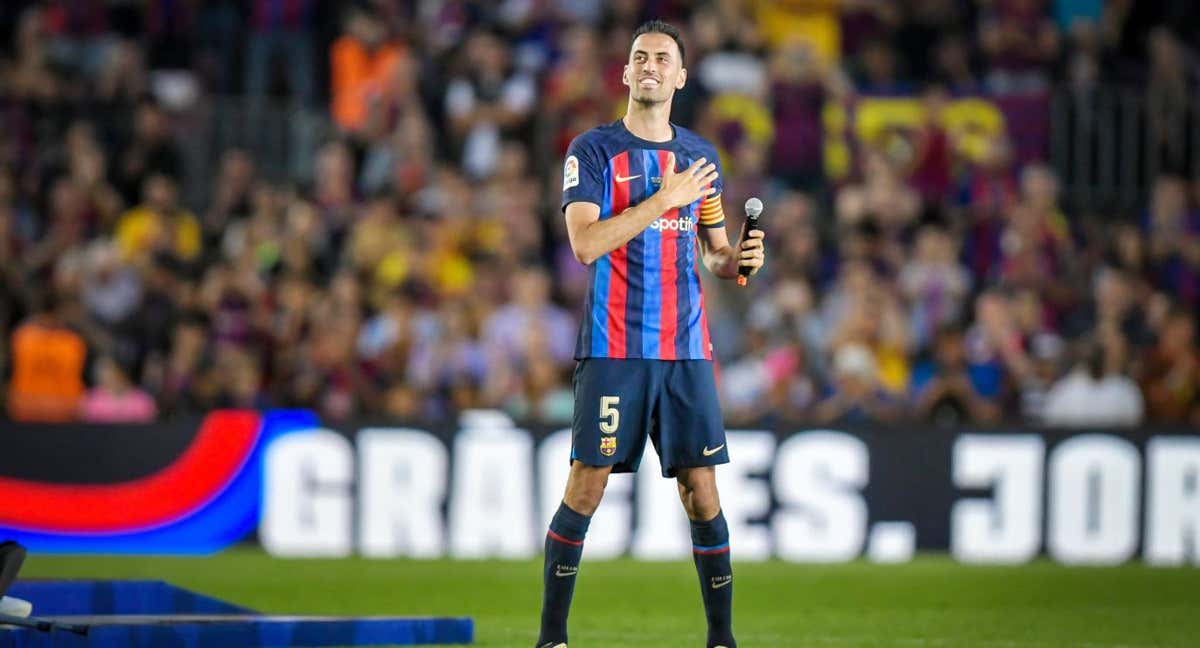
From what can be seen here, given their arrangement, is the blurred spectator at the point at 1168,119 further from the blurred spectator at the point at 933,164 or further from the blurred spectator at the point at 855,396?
the blurred spectator at the point at 855,396

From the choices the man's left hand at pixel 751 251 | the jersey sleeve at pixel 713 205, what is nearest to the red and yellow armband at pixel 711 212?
the jersey sleeve at pixel 713 205

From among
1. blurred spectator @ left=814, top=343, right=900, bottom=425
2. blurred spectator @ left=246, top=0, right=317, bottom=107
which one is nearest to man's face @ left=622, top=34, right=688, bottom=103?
blurred spectator @ left=814, top=343, right=900, bottom=425

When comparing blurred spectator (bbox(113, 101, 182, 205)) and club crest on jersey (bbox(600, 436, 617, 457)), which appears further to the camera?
blurred spectator (bbox(113, 101, 182, 205))

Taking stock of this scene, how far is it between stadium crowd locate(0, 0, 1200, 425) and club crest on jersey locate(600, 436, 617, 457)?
23.4 ft

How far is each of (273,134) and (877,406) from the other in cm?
634

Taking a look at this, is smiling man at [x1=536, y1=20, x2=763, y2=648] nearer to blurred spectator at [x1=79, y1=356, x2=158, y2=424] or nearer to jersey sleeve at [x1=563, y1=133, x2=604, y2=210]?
jersey sleeve at [x1=563, y1=133, x2=604, y2=210]

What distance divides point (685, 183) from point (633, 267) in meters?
0.36

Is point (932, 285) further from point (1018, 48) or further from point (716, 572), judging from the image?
point (716, 572)

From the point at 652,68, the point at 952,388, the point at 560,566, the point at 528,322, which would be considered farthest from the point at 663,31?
the point at 528,322

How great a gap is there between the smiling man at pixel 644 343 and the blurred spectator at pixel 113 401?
8330 millimetres

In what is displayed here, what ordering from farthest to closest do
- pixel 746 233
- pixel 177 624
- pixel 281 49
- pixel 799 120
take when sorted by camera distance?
pixel 281 49 → pixel 799 120 → pixel 177 624 → pixel 746 233

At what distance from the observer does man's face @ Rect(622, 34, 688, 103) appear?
23.3 feet

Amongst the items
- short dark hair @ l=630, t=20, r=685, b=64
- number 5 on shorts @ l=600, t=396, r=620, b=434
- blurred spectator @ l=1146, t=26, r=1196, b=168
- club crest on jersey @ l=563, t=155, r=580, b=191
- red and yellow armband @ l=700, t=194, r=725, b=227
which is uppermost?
blurred spectator @ l=1146, t=26, r=1196, b=168

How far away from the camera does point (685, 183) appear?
707 centimetres
